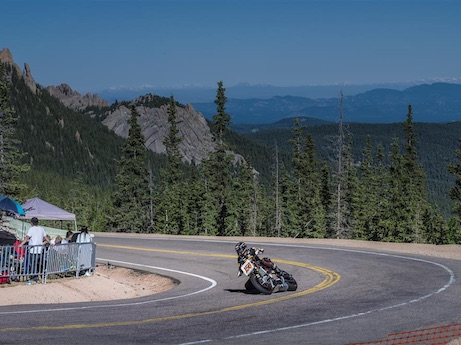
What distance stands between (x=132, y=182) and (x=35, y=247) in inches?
2333

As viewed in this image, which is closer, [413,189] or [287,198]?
[413,189]

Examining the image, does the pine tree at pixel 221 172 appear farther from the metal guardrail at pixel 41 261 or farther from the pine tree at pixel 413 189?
the metal guardrail at pixel 41 261

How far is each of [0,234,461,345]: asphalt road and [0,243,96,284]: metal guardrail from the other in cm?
373

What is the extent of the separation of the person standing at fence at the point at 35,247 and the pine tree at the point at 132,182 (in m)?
57.5

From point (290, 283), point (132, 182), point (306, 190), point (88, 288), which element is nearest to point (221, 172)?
point (132, 182)

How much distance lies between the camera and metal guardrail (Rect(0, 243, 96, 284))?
21.2 m

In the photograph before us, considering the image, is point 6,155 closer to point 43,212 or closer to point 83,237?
point 43,212

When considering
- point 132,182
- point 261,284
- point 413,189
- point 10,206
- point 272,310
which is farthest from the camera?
point 132,182

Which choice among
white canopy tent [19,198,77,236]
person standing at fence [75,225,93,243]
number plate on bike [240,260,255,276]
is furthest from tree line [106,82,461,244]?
number plate on bike [240,260,255,276]

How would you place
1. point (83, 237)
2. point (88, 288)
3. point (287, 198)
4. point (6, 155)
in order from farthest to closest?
point (287, 198) → point (6, 155) → point (83, 237) → point (88, 288)

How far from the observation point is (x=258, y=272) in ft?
64.5

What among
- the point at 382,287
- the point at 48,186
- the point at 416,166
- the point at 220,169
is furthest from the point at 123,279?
the point at 48,186

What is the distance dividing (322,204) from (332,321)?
7374 centimetres

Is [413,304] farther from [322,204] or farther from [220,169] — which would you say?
[322,204]
